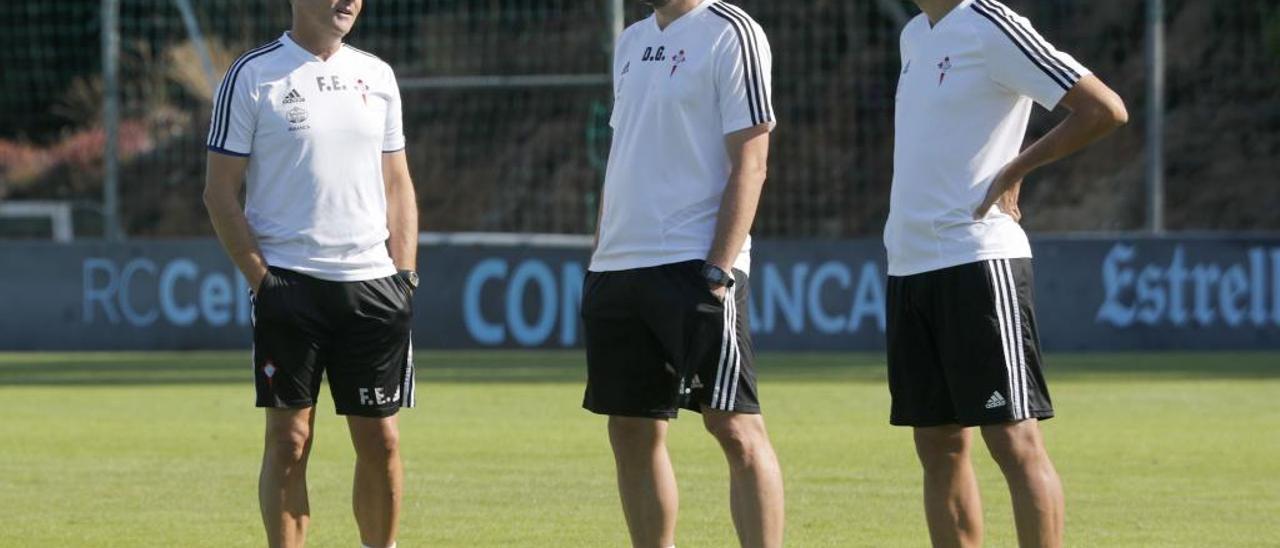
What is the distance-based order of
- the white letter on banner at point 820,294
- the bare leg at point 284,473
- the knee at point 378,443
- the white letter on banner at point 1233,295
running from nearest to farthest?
the bare leg at point 284,473 < the knee at point 378,443 < the white letter on banner at point 1233,295 < the white letter on banner at point 820,294

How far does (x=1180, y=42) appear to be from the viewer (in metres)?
28.2

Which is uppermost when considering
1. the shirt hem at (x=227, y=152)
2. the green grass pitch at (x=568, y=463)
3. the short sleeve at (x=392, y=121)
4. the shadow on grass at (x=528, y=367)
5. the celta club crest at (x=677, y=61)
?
the celta club crest at (x=677, y=61)

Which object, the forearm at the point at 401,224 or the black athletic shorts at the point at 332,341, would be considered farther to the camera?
the forearm at the point at 401,224

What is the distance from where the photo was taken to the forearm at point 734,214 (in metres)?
6.61

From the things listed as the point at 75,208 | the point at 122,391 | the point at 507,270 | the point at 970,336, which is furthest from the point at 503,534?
the point at 75,208

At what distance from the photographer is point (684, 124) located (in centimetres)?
669

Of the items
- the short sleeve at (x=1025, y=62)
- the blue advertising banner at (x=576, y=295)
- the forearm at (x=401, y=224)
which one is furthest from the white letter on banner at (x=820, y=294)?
the short sleeve at (x=1025, y=62)

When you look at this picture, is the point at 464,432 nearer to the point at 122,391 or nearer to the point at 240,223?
the point at 122,391

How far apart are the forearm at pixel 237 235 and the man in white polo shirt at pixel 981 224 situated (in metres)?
2.03

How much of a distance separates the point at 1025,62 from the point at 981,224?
1.61 ft

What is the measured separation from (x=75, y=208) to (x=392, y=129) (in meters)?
30.0

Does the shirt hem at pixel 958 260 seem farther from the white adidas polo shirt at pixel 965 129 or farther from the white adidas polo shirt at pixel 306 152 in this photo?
the white adidas polo shirt at pixel 306 152

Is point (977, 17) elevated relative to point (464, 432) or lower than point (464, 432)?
elevated

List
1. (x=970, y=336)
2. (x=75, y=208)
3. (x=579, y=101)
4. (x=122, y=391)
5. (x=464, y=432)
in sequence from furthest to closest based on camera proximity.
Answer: (x=75, y=208) → (x=579, y=101) → (x=122, y=391) → (x=464, y=432) → (x=970, y=336)
